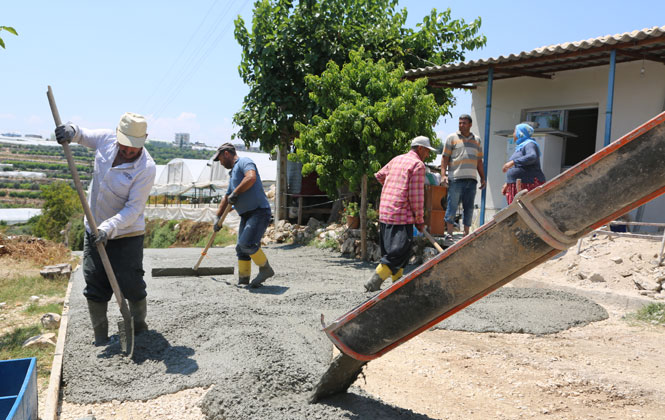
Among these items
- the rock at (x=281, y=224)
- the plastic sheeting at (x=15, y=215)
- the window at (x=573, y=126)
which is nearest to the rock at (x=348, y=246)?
the rock at (x=281, y=224)

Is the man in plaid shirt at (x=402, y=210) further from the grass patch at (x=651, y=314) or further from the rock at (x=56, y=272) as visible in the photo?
the rock at (x=56, y=272)

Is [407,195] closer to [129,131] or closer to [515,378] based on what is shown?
[515,378]

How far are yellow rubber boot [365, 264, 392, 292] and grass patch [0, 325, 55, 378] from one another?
3.14 metres

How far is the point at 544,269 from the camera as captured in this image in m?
7.63

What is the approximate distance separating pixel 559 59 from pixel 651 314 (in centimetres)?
487

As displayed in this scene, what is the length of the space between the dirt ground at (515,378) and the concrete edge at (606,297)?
397mm

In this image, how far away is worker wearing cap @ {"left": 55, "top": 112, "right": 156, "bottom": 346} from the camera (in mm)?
3844

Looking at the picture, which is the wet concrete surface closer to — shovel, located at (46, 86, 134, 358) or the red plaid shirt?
shovel, located at (46, 86, 134, 358)

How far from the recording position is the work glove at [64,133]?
12.3 ft

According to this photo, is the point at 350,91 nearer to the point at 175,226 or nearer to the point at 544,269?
the point at 544,269

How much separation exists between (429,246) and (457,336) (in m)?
4.05

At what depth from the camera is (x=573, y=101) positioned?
33.8 ft

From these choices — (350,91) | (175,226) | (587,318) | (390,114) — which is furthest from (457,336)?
(175,226)

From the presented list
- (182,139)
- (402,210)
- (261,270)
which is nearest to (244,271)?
A: (261,270)
